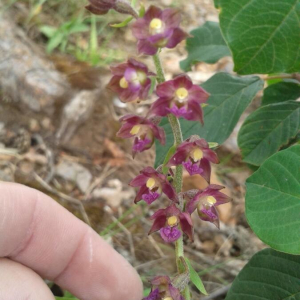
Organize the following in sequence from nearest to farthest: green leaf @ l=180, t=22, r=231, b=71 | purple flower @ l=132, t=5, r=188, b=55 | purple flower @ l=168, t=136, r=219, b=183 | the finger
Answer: purple flower @ l=132, t=5, r=188, b=55 < purple flower @ l=168, t=136, r=219, b=183 < the finger < green leaf @ l=180, t=22, r=231, b=71

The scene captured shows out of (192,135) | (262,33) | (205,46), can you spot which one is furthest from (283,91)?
(192,135)

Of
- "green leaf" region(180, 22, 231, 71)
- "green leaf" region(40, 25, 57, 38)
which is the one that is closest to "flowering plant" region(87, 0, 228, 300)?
"green leaf" region(180, 22, 231, 71)

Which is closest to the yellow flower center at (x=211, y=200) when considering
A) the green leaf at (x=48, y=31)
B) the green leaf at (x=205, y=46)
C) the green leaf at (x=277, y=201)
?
the green leaf at (x=277, y=201)

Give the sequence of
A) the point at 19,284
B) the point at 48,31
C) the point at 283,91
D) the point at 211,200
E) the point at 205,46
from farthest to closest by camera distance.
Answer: the point at 48,31
the point at 205,46
the point at 283,91
the point at 19,284
the point at 211,200

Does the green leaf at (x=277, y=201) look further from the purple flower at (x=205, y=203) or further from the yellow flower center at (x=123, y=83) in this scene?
the yellow flower center at (x=123, y=83)

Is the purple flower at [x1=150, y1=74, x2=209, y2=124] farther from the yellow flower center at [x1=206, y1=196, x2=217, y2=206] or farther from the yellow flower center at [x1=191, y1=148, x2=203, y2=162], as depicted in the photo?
the yellow flower center at [x1=206, y1=196, x2=217, y2=206]

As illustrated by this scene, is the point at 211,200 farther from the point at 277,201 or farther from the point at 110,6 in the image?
the point at 110,6
